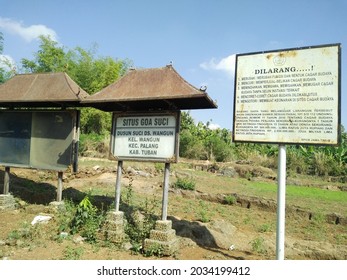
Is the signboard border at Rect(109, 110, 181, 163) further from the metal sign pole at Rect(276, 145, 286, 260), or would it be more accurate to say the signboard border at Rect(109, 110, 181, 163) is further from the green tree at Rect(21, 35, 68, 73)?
the green tree at Rect(21, 35, 68, 73)

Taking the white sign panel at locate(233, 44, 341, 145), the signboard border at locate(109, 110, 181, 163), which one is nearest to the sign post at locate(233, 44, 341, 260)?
the white sign panel at locate(233, 44, 341, 145)

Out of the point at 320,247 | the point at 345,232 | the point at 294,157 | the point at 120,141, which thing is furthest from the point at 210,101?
the point at 294,157

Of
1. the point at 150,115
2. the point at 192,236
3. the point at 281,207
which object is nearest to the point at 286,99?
the point at 281,207

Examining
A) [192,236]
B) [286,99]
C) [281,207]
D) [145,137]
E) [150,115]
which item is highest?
[286,99]

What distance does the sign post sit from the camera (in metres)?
5.66

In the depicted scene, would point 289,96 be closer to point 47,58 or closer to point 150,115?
point 150,115

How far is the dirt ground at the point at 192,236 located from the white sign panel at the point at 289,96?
8.89 ft

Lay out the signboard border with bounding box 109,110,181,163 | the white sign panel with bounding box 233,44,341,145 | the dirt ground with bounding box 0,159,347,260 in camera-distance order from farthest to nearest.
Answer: the signboard border with bounding box 109,110,181,163, the dirt ground with bounding box 0,159,347,260, the white sign panel with bounding box 233,44,341,145

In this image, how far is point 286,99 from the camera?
5.95 metres

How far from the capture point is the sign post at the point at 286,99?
5656mm

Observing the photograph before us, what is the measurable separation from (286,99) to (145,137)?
3.14m

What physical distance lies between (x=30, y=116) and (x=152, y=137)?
14.3 ft

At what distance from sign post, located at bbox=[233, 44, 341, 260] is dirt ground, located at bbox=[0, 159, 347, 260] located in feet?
5.78

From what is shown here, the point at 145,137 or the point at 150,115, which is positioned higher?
the point at 150,115
